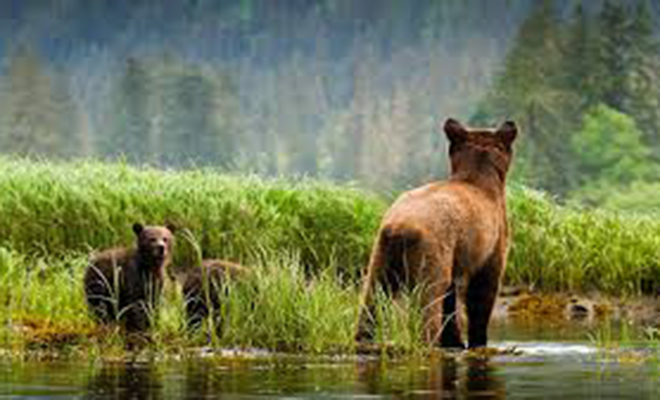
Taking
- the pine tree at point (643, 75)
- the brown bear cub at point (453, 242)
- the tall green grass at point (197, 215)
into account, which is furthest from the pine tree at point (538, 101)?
the brown bear cub at point (453, 242)

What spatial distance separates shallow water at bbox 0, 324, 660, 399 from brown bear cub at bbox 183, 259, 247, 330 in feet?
7.20

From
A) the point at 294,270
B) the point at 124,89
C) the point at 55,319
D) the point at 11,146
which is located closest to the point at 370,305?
the point at 294,270

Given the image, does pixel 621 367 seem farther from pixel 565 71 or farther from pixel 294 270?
pixel 565 71

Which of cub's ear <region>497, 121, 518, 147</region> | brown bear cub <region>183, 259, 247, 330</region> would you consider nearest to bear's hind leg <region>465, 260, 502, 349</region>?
cub's ear <region>497, 121, 518, 147</region>

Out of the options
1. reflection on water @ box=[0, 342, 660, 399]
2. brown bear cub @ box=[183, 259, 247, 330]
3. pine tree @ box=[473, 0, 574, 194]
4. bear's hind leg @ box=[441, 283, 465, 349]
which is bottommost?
reflection on water @ box=[0, 342, 660, 399]

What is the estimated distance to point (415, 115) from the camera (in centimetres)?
18675

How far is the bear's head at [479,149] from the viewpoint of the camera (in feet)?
54.0

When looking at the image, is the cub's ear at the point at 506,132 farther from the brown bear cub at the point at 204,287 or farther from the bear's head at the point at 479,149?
the brown bear cub at the point at 204,287

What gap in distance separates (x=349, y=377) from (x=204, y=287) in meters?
4.16

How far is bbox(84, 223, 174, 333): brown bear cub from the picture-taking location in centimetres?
1675

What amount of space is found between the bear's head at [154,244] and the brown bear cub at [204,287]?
541mm

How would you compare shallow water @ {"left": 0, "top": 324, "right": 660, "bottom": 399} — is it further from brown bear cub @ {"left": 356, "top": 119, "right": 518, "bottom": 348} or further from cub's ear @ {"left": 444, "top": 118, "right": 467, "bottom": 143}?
cub's ear @ {"left": 444, "top": 118, "right": 467, "bottom": 143}

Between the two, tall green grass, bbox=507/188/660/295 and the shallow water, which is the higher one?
tall green grass, bbox=507/188/660/295

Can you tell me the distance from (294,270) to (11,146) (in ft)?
361
